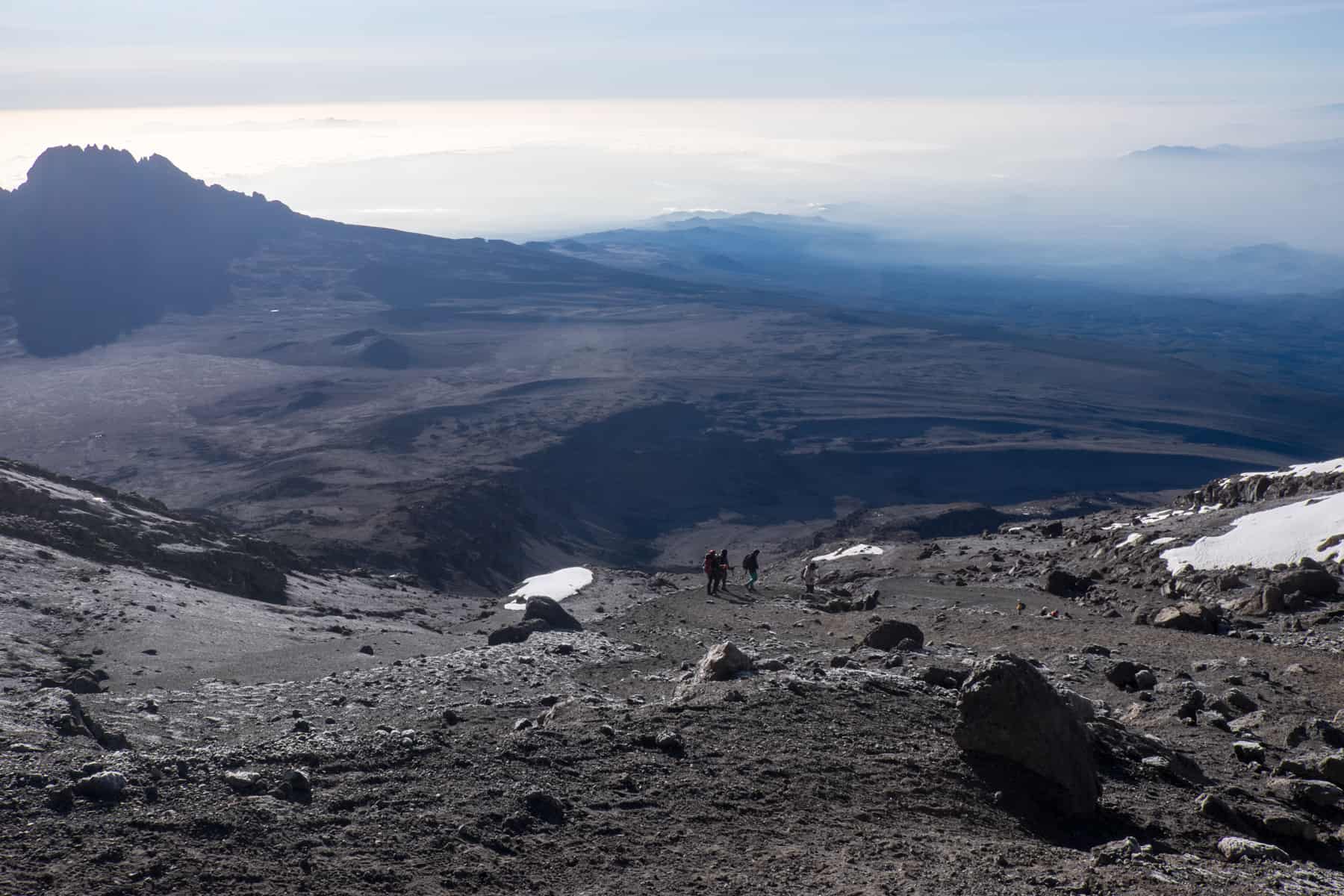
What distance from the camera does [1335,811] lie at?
23.3ft

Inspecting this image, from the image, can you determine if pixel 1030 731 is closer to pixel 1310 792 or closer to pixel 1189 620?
pixel 1310 792

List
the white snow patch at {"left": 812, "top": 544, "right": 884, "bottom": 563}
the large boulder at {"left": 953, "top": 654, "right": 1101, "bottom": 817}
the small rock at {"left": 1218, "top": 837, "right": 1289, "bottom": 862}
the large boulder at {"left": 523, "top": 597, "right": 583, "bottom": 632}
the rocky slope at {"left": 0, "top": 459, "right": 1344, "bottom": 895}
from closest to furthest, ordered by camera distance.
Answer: the rocky slope at {"left": 0, "top": 459, "right": 1344, "bottom": 895} < the small rock at {"left": 1218, "top": 837, "right": 1289, "bottom": 862} < the large boulder at {"left": 953, "top": 654, "right": 1101, "bottom": 817} < the large boulder at {"left": 523, "top": 597, "right": 583, "bottom": 632} < the white snow patch at {"left": 812, "top": 544, "right": 884, "bottom": 563}

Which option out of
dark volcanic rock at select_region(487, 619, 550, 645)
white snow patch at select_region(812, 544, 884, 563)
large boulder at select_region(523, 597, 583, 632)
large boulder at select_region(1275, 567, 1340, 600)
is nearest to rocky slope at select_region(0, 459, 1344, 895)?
dark volcanic rock at select_region(487, 619, 550, 645)

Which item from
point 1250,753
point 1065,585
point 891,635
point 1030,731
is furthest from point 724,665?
point 1065,585

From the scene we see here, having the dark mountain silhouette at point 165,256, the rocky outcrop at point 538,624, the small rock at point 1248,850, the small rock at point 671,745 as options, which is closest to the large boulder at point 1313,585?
the small rock at point 1248,850

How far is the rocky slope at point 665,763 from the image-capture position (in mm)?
5355

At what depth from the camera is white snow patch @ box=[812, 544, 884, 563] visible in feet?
80.1

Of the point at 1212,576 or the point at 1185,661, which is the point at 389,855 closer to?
the point at 1185,661

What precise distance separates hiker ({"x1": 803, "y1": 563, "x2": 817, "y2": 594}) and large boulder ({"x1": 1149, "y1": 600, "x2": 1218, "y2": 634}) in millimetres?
7485

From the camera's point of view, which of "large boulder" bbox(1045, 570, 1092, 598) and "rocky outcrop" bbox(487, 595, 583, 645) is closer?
"rocky outcrop" bbox(487, 595, 583, 645)

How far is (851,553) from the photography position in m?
25.0

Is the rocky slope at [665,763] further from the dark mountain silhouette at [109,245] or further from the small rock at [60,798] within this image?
the dark mountain silhouette at [109,245]

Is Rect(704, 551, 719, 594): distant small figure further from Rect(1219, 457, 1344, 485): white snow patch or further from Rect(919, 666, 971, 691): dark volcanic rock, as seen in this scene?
Rect(1219, 457, 1344, 485): white snow patch

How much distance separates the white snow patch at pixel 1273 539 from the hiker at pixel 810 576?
6.42 m
